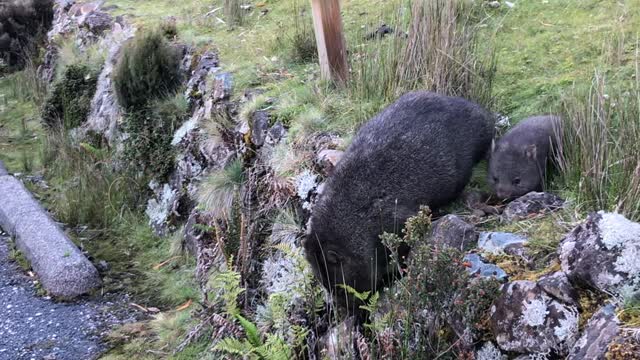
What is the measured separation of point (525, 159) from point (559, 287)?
1.40 metres

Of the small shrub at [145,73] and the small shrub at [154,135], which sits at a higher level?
the small shrub at [145,73]

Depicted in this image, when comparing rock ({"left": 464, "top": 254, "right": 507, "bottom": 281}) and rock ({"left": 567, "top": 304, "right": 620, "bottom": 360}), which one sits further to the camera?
rock ({"left": 464, "top": 254, "right": 507, "bottom": 281})

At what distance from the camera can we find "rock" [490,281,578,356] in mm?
2967

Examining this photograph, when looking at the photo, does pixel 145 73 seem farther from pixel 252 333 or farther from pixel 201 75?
pixel 252 333

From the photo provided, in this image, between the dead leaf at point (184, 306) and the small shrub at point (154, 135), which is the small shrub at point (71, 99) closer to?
the small shrub at point (154, 135)

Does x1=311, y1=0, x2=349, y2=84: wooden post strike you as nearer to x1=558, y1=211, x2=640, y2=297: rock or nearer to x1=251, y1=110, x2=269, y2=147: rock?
x1=251, y1=110, x2=269, y2=147: rock

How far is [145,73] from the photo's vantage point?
7777mm

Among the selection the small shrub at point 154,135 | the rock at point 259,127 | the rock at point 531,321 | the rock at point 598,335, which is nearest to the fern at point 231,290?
the rock at point 259,127

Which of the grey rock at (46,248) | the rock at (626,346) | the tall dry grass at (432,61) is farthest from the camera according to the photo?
the grey rock at (46,248)

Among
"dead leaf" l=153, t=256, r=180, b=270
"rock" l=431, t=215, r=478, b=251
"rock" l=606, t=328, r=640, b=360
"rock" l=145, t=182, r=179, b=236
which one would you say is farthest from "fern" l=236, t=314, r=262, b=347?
"rock" l=145, t=182, r=179, b=236

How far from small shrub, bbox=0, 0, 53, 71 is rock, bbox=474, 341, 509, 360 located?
10.5 m

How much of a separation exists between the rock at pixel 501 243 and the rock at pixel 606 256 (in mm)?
437

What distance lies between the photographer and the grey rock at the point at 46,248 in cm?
623

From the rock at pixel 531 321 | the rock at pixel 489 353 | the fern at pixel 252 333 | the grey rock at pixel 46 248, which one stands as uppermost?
the rock at pixel 531 321
